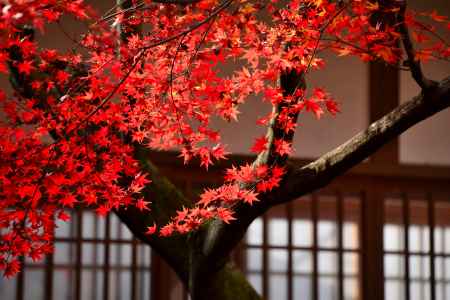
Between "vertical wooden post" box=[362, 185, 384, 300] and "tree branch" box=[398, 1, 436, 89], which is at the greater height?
"tree branch" box=[398, 1, 436, 89]

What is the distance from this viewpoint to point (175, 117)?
5148 mm

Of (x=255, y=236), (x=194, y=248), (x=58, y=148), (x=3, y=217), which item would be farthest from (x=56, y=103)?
(x=255, y=236)

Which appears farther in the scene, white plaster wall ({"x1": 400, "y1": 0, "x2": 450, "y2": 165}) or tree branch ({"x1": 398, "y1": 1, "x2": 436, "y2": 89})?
white plaster wall ({"x1": 400, "y1": 0, "x2": 450, "y2": 165})

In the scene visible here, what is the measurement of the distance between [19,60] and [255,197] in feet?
4.73

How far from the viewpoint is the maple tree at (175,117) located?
4.73 metres

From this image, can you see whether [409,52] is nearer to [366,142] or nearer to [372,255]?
Result: [366,142]

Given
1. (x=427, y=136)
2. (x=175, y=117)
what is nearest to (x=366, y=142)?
(x=175, y=117)

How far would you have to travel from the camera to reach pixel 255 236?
7.29 meters

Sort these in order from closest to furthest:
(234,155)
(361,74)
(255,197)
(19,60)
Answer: (255,197)
(19,60)
(234,155)
(361,74)

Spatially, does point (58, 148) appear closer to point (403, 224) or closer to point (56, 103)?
point (56, 103)

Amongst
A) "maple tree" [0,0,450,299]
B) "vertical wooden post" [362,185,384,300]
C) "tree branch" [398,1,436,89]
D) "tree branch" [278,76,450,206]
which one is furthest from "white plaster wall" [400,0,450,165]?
"tree branch" [398,1,436,89]

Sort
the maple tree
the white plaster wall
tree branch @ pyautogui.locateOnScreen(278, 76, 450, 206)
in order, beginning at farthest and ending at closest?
1. the white plaster wall
2. the maple tree
3. tree branch @ pyautogui.locateOnScreen(278, 76, 450, 206)

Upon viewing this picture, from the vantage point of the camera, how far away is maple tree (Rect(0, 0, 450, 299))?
15.5 feet

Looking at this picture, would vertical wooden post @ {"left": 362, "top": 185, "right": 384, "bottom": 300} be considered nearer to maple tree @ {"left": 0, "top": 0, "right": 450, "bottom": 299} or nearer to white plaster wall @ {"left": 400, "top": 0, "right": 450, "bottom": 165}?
white plaster wall @ {"left": 400, "top": 0, "right": 450, "bottom": 165}
